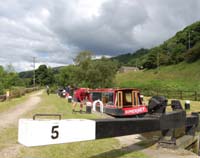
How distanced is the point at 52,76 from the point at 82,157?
3929 inches

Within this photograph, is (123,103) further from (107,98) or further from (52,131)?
(52,131)

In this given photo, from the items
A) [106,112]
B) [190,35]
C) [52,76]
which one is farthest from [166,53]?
Answer: [106,112]

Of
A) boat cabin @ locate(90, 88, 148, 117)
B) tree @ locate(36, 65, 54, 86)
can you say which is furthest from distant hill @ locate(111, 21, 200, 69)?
boat cabin @ locate(90, 88, 148, 117)

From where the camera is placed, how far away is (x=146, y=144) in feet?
25.8

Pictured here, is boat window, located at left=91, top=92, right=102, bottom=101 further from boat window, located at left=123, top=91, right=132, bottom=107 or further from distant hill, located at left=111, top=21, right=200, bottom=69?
distant hill, located at left=111, top=21, right=200, bottom=69

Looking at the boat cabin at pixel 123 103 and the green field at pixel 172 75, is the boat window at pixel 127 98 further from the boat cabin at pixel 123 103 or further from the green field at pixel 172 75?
the green field at pixel 172 75

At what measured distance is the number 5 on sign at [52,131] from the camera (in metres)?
4.33

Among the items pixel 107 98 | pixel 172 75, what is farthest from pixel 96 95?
pixel 172 75

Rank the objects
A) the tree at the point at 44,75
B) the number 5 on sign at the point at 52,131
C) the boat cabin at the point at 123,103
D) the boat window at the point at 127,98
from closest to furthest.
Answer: the number 5 on sign at the point at 52,131 → the boat cabin at the point at 123,103 → the boat window at the point at 127,98 → the tree at the point at 44,75

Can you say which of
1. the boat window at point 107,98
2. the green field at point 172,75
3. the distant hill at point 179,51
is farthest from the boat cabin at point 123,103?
the distant hill at point 179,51

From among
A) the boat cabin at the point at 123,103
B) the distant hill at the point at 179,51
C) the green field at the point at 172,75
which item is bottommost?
the boat cabin at the point at 123,103

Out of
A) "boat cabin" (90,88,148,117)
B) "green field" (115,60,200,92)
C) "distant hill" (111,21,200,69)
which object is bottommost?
"boat cabin" (90,88,148,117)

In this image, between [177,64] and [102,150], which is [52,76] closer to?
[177,64]

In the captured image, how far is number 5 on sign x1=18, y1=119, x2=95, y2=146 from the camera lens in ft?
14.2
